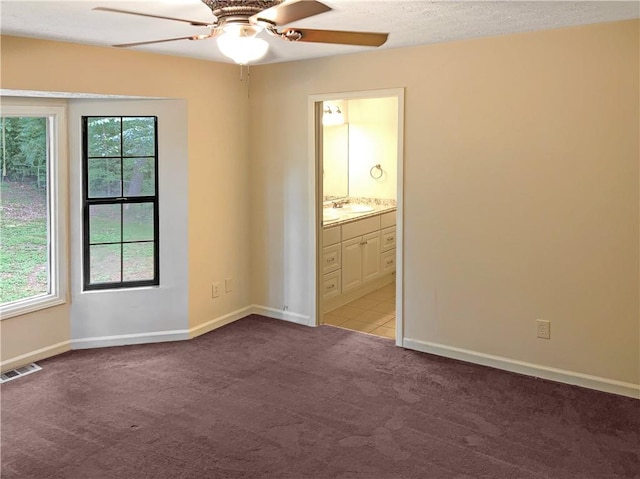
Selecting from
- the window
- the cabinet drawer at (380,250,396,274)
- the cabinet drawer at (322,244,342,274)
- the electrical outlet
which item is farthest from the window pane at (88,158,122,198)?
the electrical outlet

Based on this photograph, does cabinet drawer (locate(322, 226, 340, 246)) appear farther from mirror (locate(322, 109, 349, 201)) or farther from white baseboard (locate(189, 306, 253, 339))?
mirror (locate(322, 109, 349, 201))

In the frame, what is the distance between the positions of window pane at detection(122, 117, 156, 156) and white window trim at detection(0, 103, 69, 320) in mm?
426

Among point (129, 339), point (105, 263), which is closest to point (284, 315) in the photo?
point (129, 339)

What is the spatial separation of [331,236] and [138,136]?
1911 millimetres

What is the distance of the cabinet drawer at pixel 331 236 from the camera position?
5449 millimetres

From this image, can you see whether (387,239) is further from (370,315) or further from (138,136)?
(138,136)

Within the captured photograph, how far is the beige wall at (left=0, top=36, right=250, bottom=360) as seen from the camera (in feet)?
12.7

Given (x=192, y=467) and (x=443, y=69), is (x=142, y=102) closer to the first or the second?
(x=443, y=69)

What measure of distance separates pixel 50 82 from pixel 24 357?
186 cm

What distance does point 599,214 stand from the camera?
Result: 368 centimetres

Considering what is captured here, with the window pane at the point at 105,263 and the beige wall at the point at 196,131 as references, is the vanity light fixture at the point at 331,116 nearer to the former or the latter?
the beige wall at the point at 196,131

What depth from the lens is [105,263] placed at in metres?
4.64

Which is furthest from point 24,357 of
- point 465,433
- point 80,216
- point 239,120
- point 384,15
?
point 384,15

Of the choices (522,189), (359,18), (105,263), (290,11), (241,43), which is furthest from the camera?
(105,263)
